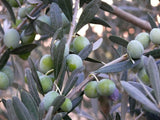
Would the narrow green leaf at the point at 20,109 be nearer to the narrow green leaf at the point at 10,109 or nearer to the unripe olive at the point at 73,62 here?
the narrow green leaf at the point at 10,109

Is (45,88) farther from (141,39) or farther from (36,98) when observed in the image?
(141,39)

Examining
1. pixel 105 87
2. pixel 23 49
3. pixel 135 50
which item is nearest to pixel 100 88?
pixel 105 87

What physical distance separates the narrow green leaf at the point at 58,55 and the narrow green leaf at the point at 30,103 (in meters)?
0.11

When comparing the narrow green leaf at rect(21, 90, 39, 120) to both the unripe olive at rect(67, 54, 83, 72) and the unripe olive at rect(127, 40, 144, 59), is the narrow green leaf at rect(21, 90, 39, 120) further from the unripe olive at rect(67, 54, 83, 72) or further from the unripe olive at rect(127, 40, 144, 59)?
the unripe olive at rect(127, 40, 144, 59)

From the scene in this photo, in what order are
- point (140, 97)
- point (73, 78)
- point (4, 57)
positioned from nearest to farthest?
point (140, 97) < point (73, 78) < point (4, 57)

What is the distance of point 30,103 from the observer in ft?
2.10

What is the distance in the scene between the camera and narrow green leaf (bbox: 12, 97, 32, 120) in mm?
597

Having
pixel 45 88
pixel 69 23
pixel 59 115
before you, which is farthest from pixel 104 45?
pixel 59 115

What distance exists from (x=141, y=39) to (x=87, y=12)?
0.17 m

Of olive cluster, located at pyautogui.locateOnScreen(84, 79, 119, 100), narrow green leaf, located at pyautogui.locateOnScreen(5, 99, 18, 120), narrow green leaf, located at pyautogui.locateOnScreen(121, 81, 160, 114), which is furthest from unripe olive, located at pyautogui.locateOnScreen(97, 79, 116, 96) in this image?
narrow green leaf, located at pyautogui.locateOnScreen(5, 99, 18, 120)

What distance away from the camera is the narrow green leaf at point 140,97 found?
57cm

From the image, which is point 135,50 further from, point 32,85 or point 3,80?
point 3,80

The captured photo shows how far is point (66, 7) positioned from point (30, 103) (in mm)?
334

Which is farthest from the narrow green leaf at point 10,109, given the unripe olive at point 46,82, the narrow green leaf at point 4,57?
the narrow green leaf at point 4,57
